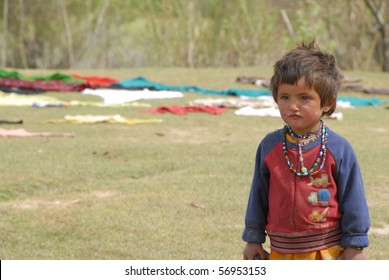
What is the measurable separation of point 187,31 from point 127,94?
17.8 feet

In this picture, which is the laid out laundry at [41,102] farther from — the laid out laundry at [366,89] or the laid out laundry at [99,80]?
the laid out laundry at [366,89]

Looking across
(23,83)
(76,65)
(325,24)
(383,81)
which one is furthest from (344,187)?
(76,65)

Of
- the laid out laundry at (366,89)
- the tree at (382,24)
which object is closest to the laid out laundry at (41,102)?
the laid out laundry at (366,89)

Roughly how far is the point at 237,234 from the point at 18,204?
1.58 m

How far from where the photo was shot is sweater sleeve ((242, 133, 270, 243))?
3441 mm

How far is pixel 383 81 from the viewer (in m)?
16.1

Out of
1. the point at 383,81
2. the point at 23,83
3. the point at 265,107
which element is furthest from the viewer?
the point at 383,81

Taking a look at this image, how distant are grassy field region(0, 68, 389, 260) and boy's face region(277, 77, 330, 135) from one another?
182cm

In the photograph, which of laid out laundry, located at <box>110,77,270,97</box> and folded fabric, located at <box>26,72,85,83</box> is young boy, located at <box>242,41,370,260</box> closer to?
laid out laundry, located at <box>110,77,270,97</box>

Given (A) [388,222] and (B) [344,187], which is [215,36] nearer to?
(A) [388,222]

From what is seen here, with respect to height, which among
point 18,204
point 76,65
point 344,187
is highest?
point 344,187

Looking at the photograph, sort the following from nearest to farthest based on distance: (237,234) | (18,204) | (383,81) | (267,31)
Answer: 1. (237,234)
2. (18,204)
3. (383,81)
4. (267,31)

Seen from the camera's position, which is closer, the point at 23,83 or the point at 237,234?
the point at 237,234

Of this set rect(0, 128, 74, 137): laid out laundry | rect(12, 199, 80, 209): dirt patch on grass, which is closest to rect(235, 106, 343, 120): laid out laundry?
rect(0, 128, 74, 137): laid out laundry
